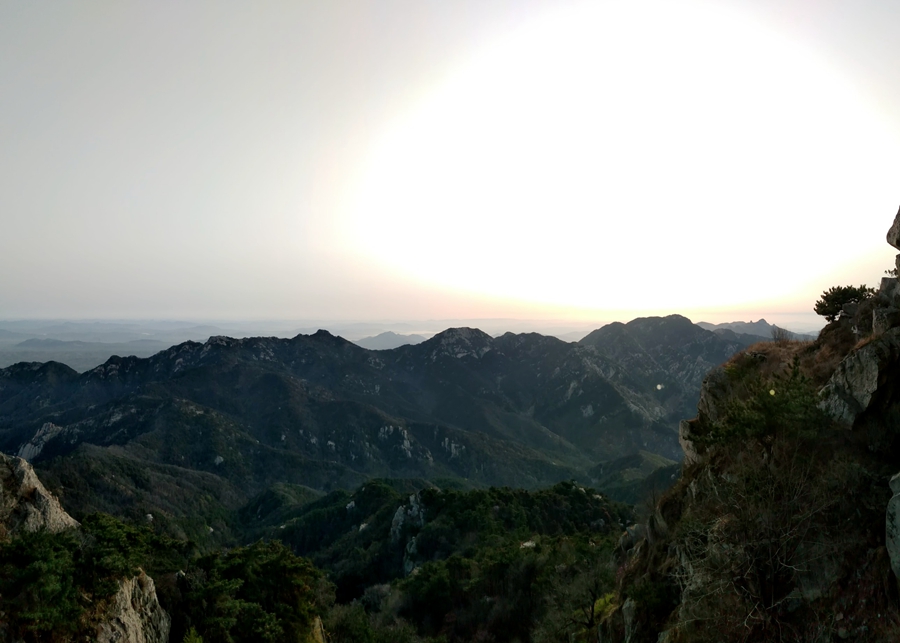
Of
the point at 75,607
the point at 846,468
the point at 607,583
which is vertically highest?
the point at 846,468

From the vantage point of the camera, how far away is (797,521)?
1456 cm

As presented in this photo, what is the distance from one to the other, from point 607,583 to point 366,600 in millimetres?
44978

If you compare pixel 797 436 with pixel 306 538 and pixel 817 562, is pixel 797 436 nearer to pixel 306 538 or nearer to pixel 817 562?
pixel 817 562

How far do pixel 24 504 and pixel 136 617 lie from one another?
6.94 metres

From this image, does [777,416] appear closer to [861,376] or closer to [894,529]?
[861,376]

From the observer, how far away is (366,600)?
65188 millimetres

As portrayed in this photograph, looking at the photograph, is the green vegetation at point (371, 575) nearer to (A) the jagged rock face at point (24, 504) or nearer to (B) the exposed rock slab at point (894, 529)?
(A) the jagged rock face at point (24, 504)

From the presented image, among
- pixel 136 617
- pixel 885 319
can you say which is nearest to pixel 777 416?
pixel 885 319

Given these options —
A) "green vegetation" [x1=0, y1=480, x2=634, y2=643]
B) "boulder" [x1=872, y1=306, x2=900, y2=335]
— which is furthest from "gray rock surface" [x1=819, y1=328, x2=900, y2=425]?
"green vegetation" [x1=0, y1=480, x2=634, y2=643]

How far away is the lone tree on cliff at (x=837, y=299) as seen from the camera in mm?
27344

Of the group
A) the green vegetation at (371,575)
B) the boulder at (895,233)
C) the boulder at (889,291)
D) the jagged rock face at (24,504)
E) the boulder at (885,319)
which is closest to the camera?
the green vegetation at (371,575)

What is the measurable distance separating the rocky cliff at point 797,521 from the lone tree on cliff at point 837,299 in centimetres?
541

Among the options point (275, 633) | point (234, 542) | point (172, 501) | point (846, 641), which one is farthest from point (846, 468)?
point (172, 501)

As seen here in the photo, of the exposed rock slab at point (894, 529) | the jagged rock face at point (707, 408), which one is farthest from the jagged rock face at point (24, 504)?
the jagged rock face at point (707, 408)
